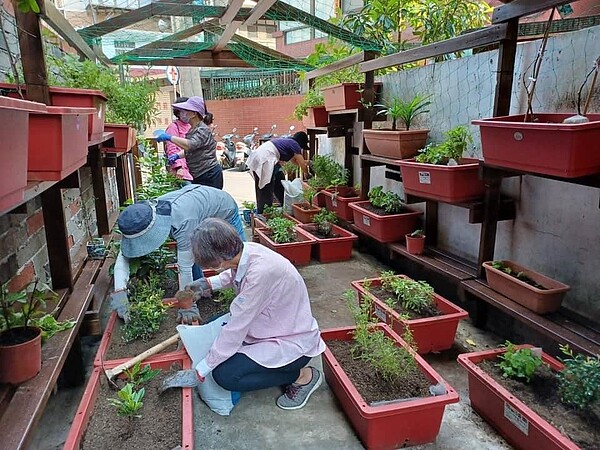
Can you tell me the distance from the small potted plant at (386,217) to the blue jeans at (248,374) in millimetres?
1611

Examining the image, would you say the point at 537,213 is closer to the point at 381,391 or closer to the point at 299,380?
the point at 381,391

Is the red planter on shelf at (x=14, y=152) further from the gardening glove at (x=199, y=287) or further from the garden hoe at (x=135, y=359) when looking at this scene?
the gardening glove at (x=199, y=287)

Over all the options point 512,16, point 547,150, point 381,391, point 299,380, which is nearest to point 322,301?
point 299,380

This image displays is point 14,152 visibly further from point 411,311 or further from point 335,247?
point 335,247

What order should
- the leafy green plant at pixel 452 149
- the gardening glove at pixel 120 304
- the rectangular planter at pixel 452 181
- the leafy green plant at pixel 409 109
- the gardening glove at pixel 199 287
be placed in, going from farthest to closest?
the leafy green plant at pixel 409 109 < the leafy green plant at pixel 452 149 < the rectangular planter at pixel 452 181 < the gardening glove at pixel 199 287 < the gardening glove at pixel 120 304

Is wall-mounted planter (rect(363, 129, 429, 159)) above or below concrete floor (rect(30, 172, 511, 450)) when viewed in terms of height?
above

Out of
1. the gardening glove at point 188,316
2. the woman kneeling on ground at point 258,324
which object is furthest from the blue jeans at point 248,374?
the gardening glove at point 188,316

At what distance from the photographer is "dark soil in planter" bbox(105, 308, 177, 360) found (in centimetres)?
202

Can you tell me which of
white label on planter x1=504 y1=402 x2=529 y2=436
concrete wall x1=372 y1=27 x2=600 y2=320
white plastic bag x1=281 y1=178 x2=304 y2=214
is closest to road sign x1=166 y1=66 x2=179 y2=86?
white plastic bag x1=281 y1=178 x2=304 y2=214

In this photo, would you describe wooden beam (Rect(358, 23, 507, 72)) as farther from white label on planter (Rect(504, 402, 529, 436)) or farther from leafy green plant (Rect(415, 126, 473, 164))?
white label on planter (Rect(504, 402, 529, 436))

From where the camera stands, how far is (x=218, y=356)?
174 centimetres

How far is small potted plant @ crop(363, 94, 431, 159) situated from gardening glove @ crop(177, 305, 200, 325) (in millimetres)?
1805

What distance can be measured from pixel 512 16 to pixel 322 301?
2.00 metres

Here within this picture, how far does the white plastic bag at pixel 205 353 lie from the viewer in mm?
1898
